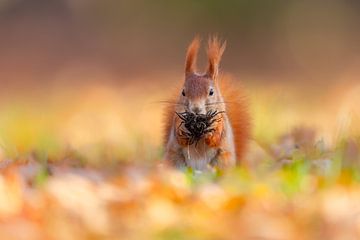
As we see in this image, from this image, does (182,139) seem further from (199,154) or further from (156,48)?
(156,48)

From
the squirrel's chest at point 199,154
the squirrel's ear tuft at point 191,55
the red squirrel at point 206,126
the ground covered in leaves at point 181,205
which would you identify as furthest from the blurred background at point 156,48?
the ground covered in leaves at point 181,205

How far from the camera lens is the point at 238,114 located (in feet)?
15.6

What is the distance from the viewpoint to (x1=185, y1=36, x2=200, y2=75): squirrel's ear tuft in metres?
4.56

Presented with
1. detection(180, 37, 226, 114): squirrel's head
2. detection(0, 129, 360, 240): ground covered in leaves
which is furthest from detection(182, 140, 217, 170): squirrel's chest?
detection(0, 129, 360, 240): ground covered in leaves

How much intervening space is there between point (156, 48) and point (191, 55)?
9.06 m

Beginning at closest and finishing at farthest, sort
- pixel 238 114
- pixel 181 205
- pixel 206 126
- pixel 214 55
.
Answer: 1. pixel 181 205
2. pixel 206 126
3. pixel 214 55
4. pixel 238 114

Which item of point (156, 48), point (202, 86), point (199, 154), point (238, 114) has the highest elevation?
point (156, 48)

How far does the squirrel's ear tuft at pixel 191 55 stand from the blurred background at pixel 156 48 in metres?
3.65

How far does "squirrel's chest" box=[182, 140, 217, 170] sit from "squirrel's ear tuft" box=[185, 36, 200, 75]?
0.37 meters

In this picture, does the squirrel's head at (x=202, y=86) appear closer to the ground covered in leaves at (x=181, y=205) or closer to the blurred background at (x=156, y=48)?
the ground covered in leaves at (x=181, y=205)

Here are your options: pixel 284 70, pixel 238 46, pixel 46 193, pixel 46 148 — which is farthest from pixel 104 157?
pixel 238 46

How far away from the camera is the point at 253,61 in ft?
40.9

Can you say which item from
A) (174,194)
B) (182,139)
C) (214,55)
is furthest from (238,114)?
(174,194)

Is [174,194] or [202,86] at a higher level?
[202,86]
